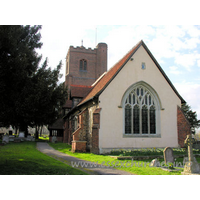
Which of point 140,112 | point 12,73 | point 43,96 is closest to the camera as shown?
point 12,73

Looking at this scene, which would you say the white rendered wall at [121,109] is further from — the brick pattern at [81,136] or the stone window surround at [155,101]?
the brick pattern at [81,136]

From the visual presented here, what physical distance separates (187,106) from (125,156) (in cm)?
2685

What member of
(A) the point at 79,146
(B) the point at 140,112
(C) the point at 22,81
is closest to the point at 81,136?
(A) the point at 79,146

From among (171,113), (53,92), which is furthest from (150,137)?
(53,92)

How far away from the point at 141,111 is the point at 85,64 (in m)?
33.3

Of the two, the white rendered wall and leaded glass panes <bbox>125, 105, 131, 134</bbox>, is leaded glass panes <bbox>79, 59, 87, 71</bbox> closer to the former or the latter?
the white rendered wall

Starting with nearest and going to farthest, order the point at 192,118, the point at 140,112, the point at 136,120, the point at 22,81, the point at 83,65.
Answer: the point at 22,81 → the point at 136,120 → the point at 140,112 → the point at 192,118 → the point at 83,65

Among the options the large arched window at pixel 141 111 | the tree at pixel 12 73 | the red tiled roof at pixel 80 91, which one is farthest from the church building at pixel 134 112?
the red tiled roof at pixel 80 91

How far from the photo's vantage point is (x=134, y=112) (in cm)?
1761

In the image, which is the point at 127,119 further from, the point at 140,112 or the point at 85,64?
the point at 85,64

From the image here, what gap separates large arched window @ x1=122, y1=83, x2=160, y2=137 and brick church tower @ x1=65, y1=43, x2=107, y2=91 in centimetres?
2950

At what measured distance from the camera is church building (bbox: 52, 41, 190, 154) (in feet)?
54.3

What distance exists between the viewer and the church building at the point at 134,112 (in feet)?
54.3

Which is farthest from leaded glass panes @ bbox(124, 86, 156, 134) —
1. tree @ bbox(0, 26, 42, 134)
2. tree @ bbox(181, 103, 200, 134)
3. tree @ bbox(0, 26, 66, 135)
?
tree @ bbox(181, 103, 200, 134)
